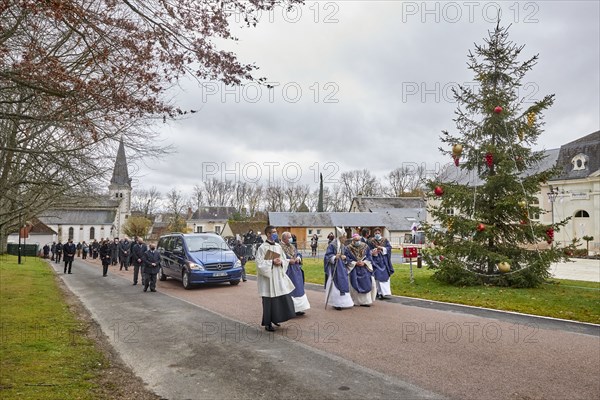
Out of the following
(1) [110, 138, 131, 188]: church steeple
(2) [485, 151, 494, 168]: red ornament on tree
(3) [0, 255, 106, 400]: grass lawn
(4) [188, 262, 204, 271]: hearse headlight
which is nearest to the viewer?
(3) [0, 255, 106, 400]: grass lawn

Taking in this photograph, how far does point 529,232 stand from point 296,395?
12.7m

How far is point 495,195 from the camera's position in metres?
15.2

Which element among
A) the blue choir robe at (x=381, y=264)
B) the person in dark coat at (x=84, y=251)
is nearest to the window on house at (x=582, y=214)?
the blue choir robe at (x=381, y=264)

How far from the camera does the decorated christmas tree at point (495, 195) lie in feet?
47.9

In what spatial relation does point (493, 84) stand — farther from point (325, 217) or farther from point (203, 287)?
point (325, 217)

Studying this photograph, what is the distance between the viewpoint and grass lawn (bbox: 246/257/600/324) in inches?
410

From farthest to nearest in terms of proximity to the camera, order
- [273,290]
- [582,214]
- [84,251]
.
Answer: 1. [84,251]
2. [582,214]
3. [273,290]

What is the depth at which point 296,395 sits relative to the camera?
200 inches

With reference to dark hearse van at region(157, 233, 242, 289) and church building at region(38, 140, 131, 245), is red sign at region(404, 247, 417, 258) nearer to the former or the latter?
dark hearse van at region(157, 233, 242, 289)

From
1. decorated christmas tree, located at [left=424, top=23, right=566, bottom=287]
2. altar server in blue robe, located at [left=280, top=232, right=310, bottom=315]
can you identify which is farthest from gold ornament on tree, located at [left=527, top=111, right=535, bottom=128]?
altar server in blue robe, located at [left=280, top=232, right=310, bottom=315]

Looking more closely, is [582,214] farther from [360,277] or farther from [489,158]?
[360,277]

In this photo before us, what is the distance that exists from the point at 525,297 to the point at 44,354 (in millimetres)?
11908

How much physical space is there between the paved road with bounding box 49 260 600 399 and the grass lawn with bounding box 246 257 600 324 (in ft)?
3.16

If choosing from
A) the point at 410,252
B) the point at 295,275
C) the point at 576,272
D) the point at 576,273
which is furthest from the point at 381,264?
the point at 576,272
